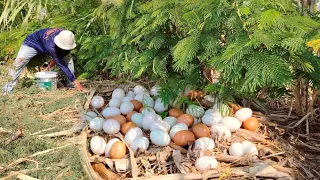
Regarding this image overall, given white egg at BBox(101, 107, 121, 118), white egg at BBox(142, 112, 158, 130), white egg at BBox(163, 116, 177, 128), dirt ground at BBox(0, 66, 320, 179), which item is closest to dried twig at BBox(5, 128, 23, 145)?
dirt ground at BBox(0, 66, 320, 179)

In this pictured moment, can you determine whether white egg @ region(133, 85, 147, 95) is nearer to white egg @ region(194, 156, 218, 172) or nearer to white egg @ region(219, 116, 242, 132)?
white egg @ region(219, 116, 242, 132)

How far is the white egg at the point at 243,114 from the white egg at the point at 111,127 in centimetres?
73

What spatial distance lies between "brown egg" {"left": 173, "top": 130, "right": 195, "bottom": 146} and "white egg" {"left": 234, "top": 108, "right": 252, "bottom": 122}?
34 cm

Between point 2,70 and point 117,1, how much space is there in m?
2.15

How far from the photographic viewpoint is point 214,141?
218cm

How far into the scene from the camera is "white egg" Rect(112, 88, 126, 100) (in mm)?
2768

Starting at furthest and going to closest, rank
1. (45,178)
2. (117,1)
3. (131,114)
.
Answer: (117,1) → (131,114) → (45,178)

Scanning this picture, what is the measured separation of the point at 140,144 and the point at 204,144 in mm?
356

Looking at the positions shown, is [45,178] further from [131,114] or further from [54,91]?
[54,91]

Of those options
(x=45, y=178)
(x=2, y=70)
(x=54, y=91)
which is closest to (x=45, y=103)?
(x=54, y=91)

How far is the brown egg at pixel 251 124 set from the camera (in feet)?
7.55

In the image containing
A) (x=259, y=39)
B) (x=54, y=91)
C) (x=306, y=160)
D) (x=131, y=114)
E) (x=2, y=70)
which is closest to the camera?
(x=259, y=39)

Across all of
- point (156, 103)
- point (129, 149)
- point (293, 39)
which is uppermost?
point (293, 39)

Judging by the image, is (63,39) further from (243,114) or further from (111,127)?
(243,114)
